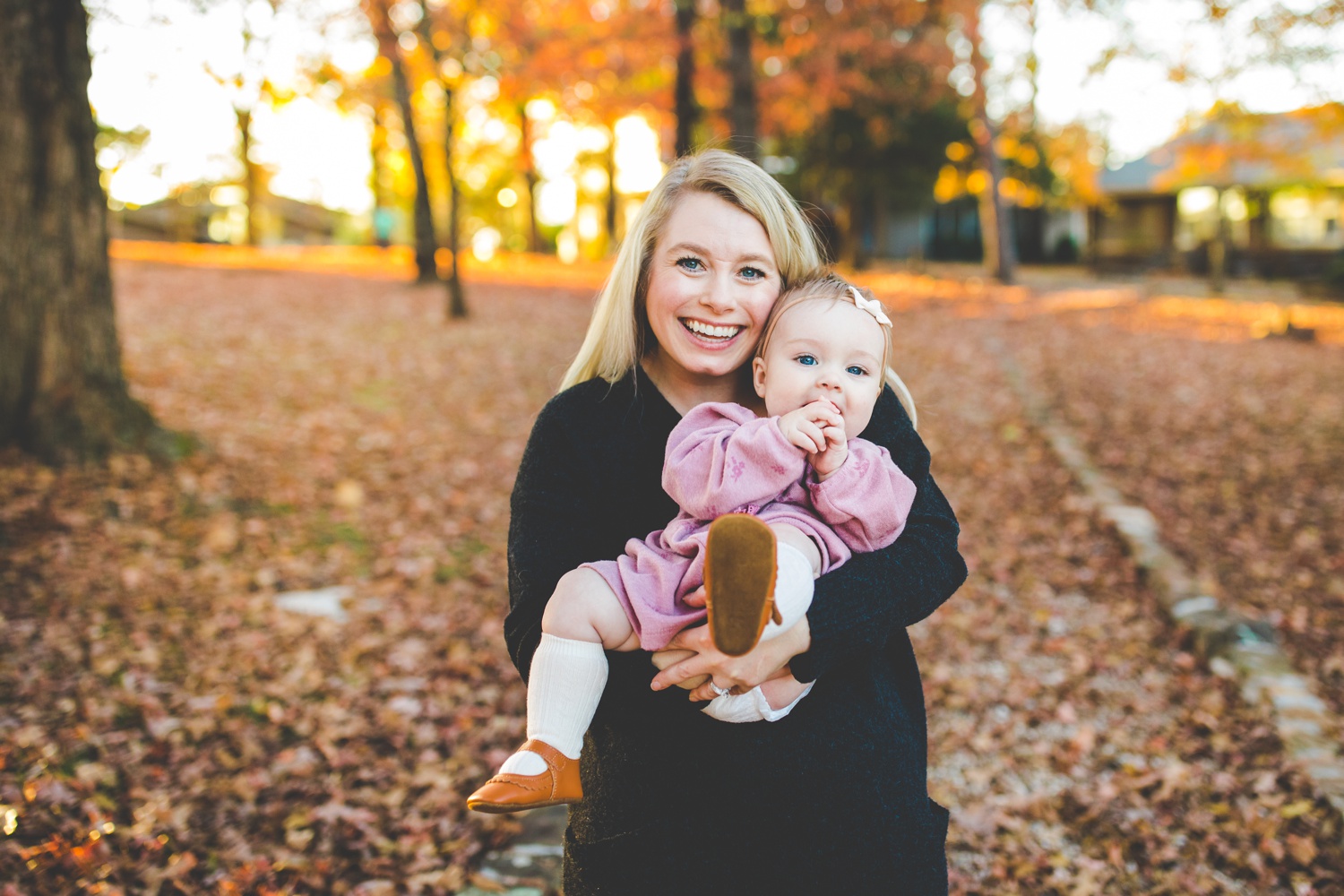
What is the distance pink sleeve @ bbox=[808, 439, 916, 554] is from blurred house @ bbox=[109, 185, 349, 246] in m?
34.6

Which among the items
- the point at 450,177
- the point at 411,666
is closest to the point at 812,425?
the point at 411,666

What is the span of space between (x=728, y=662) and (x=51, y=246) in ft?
19.6

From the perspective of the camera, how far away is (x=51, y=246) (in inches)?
227

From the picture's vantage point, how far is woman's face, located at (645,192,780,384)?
206cm

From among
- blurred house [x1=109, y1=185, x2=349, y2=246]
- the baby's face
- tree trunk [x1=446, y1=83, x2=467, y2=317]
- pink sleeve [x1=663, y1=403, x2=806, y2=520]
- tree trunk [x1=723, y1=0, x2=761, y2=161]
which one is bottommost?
pink sleeve [x1=663, y1=403, x2=806, y2=520]

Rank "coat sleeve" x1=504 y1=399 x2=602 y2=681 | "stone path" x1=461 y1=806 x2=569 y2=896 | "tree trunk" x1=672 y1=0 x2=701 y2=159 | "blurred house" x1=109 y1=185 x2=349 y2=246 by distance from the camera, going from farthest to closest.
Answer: "blurred house" x1=109 y1=185 x2=349 y2=246 < "tree trunk" x1=672 y1=0 x2=701 y2=159 < "stone path" x1=461 y1=806 x2=569 y2=896 < "coat sleeve" x1=504 y1=399 x2=602 y2=681

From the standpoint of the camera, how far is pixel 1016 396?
1053 cm

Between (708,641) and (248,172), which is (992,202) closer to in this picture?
(248,172)

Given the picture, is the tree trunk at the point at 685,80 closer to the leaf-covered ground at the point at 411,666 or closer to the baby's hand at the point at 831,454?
the leaf-covered ground at the point at 411,666

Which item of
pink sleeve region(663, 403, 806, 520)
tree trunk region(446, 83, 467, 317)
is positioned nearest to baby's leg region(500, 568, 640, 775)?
pink sleeve region(663, 403, 806, 520)

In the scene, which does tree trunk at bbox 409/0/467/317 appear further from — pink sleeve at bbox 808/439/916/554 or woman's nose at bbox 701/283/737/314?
pink sleeve at bbox 808/439/916/554

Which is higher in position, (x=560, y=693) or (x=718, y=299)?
(x=718, y=299)

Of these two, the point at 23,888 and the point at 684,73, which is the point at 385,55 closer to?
the point at 684,73

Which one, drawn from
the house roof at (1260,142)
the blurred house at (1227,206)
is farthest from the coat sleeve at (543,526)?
the blurred house at (1227,206)
